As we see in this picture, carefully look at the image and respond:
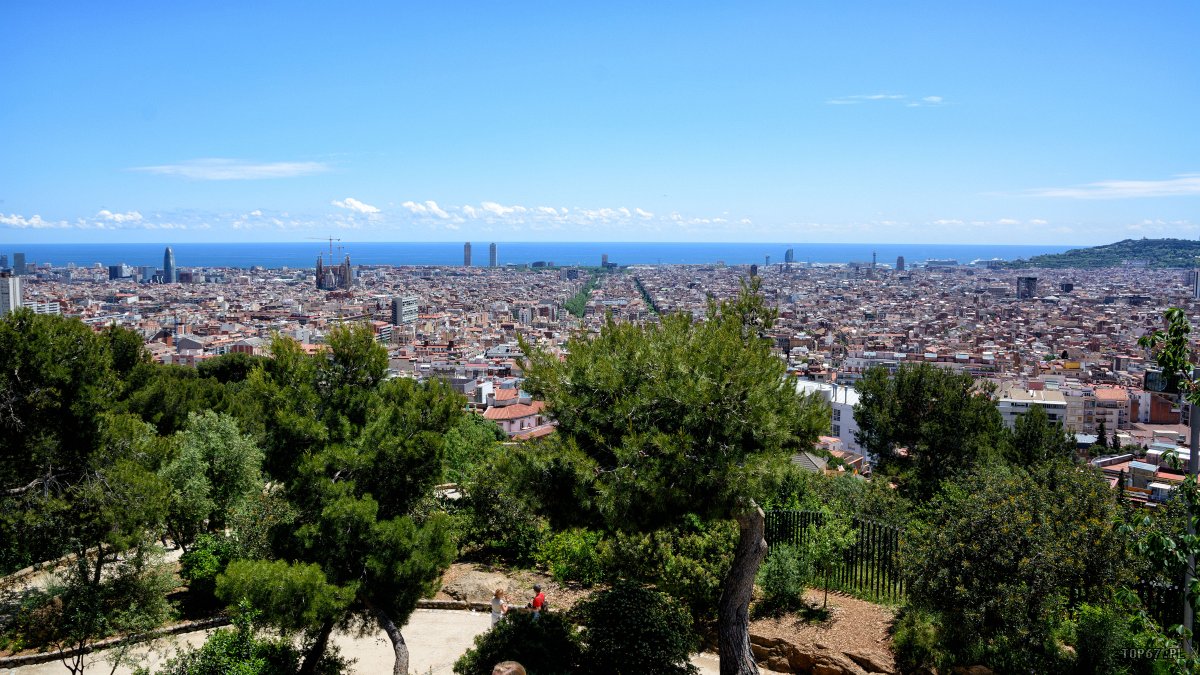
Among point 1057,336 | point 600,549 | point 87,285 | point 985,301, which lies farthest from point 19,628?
point 87,285

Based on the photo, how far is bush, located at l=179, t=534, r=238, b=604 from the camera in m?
10.2

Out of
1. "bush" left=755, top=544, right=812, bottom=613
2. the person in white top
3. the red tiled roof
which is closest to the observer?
"bush" left=755, top=544, right=812, bottom=613

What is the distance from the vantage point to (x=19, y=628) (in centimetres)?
916

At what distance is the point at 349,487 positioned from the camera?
7.18 m

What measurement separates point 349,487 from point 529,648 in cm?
210

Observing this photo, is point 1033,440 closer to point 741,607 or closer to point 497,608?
point 741,607

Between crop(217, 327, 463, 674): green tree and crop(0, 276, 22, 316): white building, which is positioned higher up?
crop(217, 327, 463, 674): green tree

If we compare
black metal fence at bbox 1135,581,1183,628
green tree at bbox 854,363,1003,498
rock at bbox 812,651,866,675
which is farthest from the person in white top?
green tree at bbox 854,363,1003,498

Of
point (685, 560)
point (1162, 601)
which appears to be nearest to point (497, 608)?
point (685, 560)

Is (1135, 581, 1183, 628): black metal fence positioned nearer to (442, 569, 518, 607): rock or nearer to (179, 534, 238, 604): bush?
(442, 569, 518, 607): rock

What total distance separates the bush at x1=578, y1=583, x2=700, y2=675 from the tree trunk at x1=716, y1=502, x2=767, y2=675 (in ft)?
1.07

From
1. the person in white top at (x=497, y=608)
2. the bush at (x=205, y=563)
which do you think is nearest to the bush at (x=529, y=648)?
the person in white top at (x=497, y=608)

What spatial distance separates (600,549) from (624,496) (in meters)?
3.96

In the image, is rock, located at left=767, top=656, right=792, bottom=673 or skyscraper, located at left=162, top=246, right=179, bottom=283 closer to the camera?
rock, located at left=767, top=656, right=792, bottom=673
